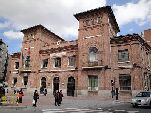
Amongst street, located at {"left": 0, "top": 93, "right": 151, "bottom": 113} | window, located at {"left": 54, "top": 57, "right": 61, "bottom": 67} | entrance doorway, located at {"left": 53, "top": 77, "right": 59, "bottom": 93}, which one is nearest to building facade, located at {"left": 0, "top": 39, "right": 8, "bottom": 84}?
street, located at {"left": 0, "top": 93, "right": 151, "bottom": 113}

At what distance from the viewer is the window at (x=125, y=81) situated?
1220 inches

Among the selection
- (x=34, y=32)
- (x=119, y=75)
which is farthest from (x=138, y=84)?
(x=34, y=32)

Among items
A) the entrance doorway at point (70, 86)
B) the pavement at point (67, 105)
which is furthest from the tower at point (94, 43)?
the pavement at point (67, 105)

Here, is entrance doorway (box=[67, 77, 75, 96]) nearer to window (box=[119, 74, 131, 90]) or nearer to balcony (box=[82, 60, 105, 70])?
balcony (box=[82, 60, 105, 70])

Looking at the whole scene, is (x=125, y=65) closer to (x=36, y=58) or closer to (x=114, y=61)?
(x=114, y=61)

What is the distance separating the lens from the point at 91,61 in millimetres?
33594

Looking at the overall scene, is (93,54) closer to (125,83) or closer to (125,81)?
(125,81)

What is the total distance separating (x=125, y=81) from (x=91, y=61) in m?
5.72

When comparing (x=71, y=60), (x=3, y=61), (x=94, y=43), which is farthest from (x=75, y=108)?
(x=71, y=60)

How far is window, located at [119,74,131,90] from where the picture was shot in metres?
31.0

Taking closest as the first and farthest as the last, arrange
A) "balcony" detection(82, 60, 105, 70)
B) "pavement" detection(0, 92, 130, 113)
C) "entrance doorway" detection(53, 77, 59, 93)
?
"pavement" detection(0, 92, 130, 113) < "balcony" detection(82, 60, 105, 70) < "entrance doorway" detection(53, 77, 59, 93)

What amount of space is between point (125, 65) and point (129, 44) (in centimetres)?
297

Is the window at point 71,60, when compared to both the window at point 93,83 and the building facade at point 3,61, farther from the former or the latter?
the building facade at point 3,61

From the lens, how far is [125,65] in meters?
31.5
